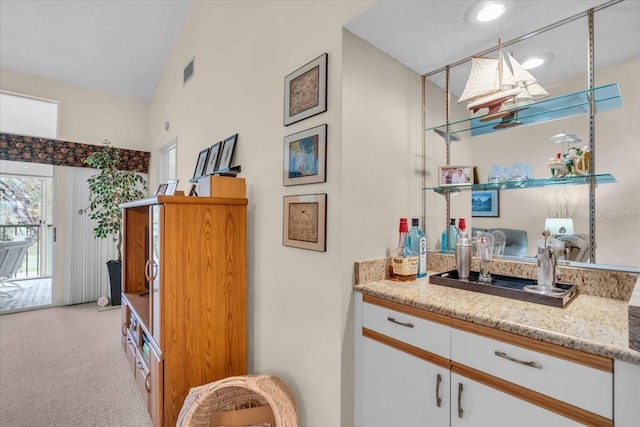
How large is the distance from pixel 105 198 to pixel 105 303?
4.74ft

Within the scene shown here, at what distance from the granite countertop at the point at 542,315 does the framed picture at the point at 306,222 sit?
0.37 m

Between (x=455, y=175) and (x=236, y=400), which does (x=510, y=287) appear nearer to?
(x=455, y=175)

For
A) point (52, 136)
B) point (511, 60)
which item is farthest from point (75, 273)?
point (511, 60)

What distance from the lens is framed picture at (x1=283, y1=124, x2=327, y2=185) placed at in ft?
5.23

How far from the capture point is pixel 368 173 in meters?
1.60

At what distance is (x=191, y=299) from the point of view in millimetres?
1853

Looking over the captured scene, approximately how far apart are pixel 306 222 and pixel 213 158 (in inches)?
57.3

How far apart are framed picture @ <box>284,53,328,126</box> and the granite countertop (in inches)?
39.2

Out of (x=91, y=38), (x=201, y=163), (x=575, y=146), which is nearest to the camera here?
(x=575, y=146)

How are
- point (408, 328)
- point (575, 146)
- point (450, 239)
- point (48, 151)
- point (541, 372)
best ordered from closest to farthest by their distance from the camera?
1. point (541, 372)
2. point (408, 328)
3. point (575, 146)
4. point (450, 239)
5. point (48, 151)

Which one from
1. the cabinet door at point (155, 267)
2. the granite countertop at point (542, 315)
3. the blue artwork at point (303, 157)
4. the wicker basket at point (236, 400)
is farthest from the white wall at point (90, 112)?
the granite countertop at point (542, 315)

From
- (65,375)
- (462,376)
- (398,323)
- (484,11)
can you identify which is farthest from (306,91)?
(65,375)

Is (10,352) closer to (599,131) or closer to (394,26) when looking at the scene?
(394,26)

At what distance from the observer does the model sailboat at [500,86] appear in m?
1.50
